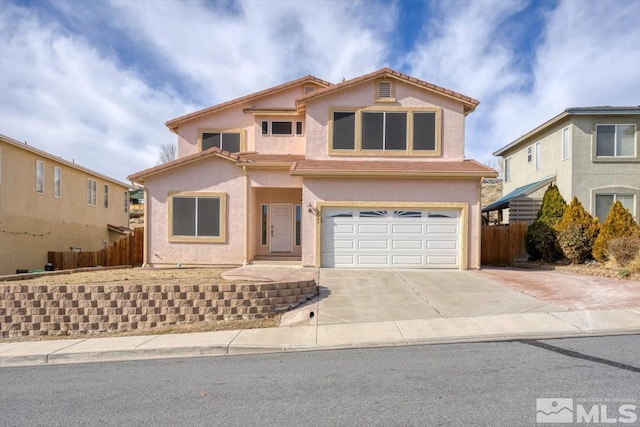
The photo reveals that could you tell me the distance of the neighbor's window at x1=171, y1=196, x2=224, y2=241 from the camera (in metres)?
15.5

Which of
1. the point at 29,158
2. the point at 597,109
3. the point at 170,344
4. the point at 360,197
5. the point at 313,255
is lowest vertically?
the point at 170,344

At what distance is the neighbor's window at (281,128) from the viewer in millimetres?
17812

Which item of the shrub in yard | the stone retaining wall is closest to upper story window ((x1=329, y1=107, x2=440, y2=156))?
the shrub in yard

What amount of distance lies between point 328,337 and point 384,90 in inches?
426

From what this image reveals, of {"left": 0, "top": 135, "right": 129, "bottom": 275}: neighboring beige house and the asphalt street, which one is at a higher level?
{"left": 0, "top": 135, "right": 129, "bottom": 275}: neighboring beige house

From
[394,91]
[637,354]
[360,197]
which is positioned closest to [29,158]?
[360,197]

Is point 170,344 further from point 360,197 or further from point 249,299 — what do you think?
point 360,197

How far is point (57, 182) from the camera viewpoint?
2098cm

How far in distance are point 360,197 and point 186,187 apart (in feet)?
22.1

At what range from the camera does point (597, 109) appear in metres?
17.5

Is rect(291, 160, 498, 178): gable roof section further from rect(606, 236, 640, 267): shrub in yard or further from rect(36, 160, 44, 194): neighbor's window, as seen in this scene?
rect(36, 160, 44, 194): neighbor's window

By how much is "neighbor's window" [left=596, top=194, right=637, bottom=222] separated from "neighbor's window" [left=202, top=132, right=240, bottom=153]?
16.3 m

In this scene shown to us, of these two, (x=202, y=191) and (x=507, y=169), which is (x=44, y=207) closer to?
(x=202, y=191)

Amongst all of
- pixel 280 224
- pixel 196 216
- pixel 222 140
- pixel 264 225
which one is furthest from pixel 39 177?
pixel 280 224
